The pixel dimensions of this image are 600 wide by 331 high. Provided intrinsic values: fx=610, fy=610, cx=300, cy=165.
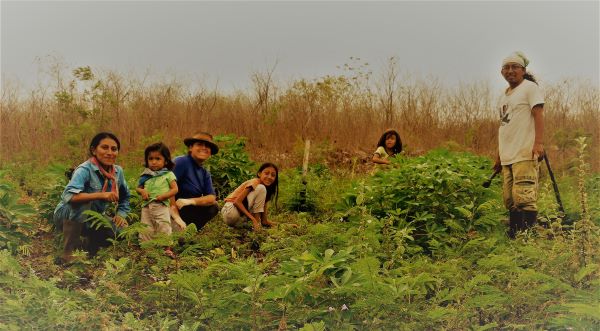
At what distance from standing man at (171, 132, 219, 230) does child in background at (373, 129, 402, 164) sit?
7.37ft

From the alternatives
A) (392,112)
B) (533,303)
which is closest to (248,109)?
(392,112)

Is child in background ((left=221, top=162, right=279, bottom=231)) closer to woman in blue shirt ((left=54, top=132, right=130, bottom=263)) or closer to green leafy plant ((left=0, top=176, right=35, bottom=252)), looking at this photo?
woman in blue shirt ((left=54, top=132, right=130, bottom=263))

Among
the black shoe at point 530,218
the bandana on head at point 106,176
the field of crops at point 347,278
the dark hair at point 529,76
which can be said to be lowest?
the field of crops at point 347,278

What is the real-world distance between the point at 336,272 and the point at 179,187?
283 cm

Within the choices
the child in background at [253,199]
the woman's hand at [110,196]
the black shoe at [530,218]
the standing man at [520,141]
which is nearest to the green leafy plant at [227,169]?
the child in background at [253,199]

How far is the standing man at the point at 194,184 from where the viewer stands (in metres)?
5.44

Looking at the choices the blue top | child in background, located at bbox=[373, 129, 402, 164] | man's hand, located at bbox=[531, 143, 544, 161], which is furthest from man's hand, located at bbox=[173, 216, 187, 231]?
man's hand, located at bbox=[531, 143, 544, 161]

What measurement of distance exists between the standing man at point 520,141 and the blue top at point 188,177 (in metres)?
2.74

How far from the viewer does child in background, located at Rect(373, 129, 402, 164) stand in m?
7.06

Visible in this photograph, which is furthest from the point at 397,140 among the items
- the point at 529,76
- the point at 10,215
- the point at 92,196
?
the point at 10,215

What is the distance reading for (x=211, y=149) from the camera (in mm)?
5695

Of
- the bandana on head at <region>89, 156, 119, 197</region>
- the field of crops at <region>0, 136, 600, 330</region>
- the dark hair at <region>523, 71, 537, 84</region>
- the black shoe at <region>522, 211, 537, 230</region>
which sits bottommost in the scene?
the field of crops at <region>0, 136, 600, 330</region>

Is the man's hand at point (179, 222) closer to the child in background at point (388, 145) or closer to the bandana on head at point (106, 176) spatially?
the bandana on head at point (106, 176)

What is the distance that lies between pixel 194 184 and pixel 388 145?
264 centimetres
